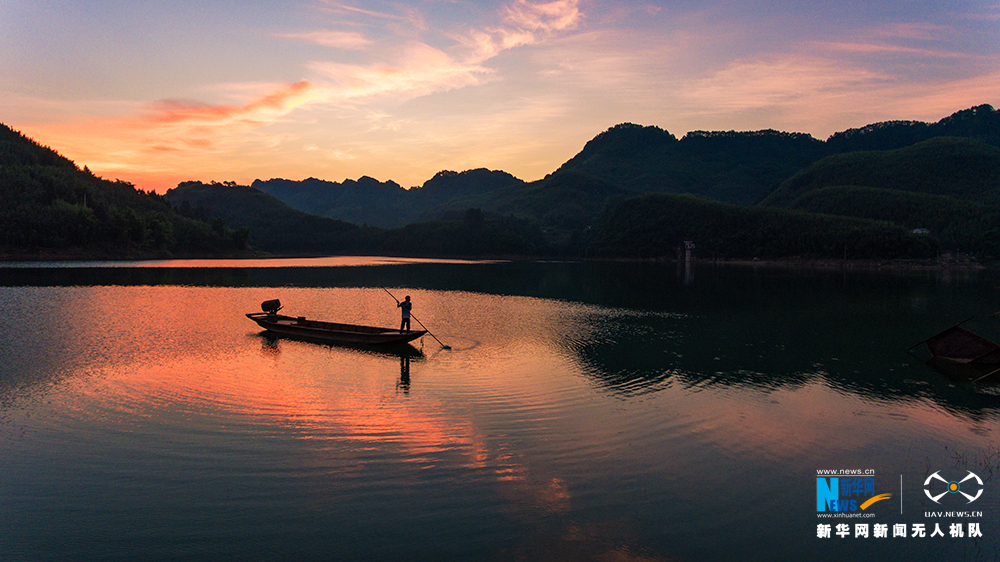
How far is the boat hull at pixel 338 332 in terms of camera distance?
25.7 meters

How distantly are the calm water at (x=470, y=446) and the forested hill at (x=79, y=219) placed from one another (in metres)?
105

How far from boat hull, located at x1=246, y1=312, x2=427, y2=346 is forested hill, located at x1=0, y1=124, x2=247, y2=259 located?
111400 mm

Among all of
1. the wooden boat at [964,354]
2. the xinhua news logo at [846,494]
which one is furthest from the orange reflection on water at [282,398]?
the wooden boat at [964,354]

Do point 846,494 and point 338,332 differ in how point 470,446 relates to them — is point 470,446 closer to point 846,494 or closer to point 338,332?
point 846,494

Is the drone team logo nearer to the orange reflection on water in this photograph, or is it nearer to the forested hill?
the orange reflection on water

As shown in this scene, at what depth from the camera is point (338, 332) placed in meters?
27.2

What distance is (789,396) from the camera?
18594mm

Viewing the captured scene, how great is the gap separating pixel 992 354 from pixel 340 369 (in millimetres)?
27225

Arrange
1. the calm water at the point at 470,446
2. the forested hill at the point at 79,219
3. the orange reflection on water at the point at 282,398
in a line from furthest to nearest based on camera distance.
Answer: the forested hill at the point at 79,219, the orange reflection on water at the point at 282,398, the calm water at the point at 470,446

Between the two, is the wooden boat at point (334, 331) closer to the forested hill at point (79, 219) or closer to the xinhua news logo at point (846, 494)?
the xinhua news logo at point (846, 494)

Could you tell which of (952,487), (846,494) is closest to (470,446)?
(846,494)

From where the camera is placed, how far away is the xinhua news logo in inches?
417

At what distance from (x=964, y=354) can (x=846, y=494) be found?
18.5 m

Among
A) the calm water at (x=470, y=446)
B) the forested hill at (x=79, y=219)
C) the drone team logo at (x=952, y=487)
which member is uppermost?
the forested hill at (x=79, y=219)
